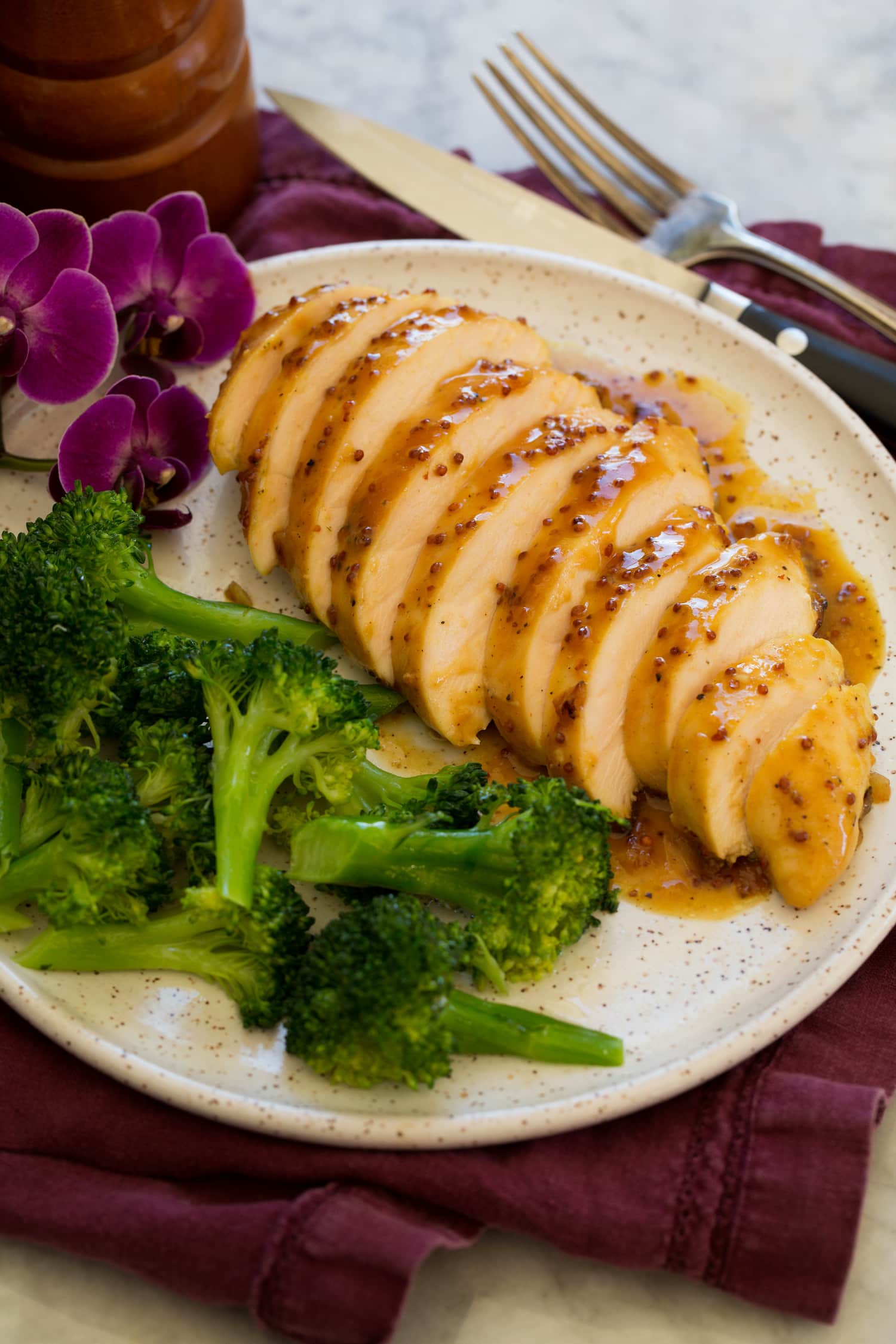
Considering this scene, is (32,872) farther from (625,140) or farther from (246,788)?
(625,140)

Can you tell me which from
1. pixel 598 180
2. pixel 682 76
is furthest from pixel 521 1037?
pixel 682 76

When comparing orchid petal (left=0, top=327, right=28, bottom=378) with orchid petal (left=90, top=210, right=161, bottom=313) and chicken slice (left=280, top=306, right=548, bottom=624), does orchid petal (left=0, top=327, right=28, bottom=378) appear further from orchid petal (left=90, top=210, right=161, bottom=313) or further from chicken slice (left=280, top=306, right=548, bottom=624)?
chicken slice (left=280, top=306, right=548, bottom=624)

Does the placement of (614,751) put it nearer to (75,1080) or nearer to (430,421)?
(430,421)

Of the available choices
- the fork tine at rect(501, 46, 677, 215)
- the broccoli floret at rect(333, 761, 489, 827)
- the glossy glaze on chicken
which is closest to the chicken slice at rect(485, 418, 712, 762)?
the glossy glaze on chicken

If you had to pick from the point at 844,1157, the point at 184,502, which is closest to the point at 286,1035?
the point at 844,1157

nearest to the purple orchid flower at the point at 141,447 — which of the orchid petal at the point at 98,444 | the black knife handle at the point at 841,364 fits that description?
the orchid petal at the point at 98,444

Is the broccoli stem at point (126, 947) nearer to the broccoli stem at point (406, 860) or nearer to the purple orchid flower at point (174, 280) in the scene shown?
the broccoli stem at point (406, 860)
